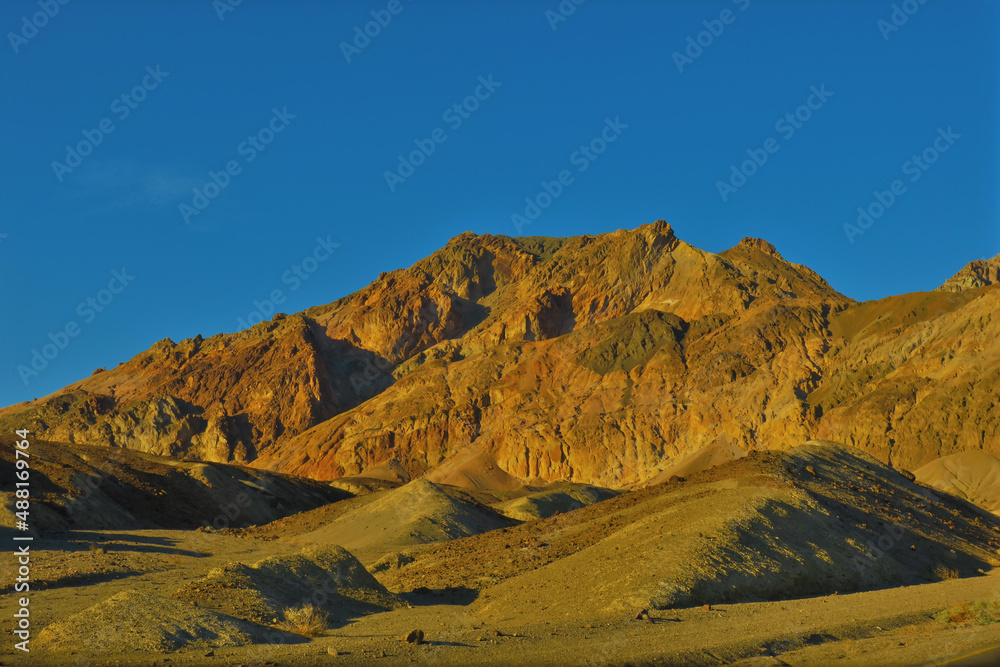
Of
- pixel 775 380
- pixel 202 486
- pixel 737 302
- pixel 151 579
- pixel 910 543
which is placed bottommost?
pixel 910 543

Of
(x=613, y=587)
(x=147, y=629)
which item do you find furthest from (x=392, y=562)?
(x=147, y=629)

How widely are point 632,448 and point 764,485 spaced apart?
80.9m

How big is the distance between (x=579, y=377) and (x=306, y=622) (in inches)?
4132

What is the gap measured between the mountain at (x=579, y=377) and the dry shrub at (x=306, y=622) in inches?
2993

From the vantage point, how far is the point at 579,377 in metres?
121

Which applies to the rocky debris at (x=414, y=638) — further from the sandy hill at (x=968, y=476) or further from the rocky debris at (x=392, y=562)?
the sandy hill at (x=968, y=476)

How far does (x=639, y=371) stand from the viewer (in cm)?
11794

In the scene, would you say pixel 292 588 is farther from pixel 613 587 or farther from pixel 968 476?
pixel 968 476

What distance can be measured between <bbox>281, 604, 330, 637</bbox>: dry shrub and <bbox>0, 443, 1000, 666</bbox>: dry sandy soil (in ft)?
0.83

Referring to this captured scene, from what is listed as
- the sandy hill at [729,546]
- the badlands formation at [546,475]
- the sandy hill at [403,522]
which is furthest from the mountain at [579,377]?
the sandy hill at [729,546]

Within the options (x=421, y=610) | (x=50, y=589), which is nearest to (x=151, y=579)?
(x=50, y=589)

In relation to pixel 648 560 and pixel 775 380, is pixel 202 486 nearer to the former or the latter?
pixel 648 560

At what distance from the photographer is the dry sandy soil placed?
15.1m

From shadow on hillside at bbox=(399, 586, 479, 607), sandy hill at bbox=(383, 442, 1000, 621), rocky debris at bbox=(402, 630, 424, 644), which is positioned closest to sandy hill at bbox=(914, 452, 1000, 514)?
sandy hill at bbox=(383, 442, 1000, 621)
